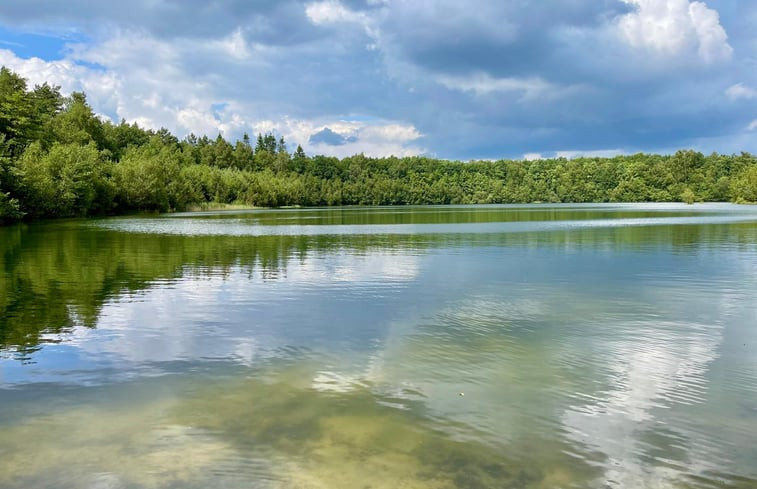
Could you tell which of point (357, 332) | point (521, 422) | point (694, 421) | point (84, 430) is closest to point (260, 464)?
point (84, 430)

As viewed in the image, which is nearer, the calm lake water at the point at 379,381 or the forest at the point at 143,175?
the calm lake water at the point at 379,381

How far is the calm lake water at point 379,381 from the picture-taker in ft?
21.6

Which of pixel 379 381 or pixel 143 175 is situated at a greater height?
pixel 143 175

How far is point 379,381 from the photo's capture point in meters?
9.58

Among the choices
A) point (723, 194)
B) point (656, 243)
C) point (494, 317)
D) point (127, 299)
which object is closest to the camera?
point (494, 317)

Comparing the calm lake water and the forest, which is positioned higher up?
the forest

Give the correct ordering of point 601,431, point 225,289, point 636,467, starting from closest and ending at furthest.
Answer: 1. point 636,467
2. point 601,431
3. point 225,289

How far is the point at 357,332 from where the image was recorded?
42.9 ft

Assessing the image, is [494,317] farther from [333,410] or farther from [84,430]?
[84,430]

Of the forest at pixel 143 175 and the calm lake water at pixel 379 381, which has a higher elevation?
the forest at pixel 143 175

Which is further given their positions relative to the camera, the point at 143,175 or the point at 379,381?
the point at 143,175

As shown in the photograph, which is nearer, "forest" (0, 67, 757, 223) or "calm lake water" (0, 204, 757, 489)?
"calm lake water" (0, 204, 757, 489)

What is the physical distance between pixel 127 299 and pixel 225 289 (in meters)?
2.96

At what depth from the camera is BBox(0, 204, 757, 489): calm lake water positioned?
21.6 feet
